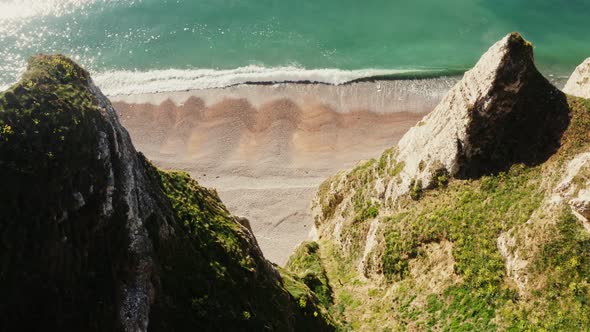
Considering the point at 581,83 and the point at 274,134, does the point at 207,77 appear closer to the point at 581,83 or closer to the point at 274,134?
the point at 274,134

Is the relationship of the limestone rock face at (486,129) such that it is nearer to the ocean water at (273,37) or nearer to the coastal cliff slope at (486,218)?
the coastal cliff slope at (486,218)

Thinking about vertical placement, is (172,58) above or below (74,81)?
above

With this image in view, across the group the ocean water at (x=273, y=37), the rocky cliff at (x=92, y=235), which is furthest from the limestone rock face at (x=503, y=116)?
the ocean water at (x=273, y=37)

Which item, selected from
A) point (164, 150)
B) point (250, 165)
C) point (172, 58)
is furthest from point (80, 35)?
point (250, 165)

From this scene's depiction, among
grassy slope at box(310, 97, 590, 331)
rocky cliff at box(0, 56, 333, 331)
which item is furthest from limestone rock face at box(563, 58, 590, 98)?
rocky cliff at box(0, 56, 333, 331)

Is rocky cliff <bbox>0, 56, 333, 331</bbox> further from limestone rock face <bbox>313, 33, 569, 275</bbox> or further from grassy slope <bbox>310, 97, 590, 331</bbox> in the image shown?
limestone rock face <bbox>313, 33, 569, 275</bbox>

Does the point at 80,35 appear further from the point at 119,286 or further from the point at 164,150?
the point at 119,286
